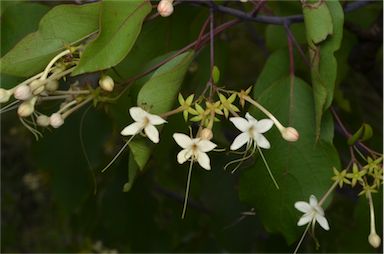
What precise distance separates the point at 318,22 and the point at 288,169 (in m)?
0.20

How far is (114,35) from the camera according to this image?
780 mm

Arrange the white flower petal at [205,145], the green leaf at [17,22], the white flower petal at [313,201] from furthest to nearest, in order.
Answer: the green leaf at [17,22] → the white flower petal at [313,201] → the white flower petal at [205,145]

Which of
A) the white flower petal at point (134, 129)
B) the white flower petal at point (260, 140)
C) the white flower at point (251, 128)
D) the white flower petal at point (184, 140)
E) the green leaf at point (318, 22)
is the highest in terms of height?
the green leaf at point (318, 22)

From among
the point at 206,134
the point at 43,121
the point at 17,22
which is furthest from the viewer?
the point at 17,22

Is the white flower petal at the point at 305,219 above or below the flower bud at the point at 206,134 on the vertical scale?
below

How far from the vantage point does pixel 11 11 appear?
0.96m

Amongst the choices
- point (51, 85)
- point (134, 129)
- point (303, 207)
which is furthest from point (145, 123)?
point (303, 207)

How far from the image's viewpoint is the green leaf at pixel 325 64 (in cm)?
83

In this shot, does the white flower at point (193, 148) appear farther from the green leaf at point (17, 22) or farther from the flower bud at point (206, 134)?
the green leaf at point (17, 22)

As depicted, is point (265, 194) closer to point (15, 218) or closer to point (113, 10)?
point (113, 10)

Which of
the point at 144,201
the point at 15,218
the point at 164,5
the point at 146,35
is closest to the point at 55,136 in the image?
the point at 144,201

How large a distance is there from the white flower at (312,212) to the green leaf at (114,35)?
28 centimetres

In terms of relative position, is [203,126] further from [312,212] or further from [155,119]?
[312,212]

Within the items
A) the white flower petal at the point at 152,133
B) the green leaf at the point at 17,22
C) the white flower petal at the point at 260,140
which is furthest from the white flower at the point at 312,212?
the green leaf at the point at 17,22
